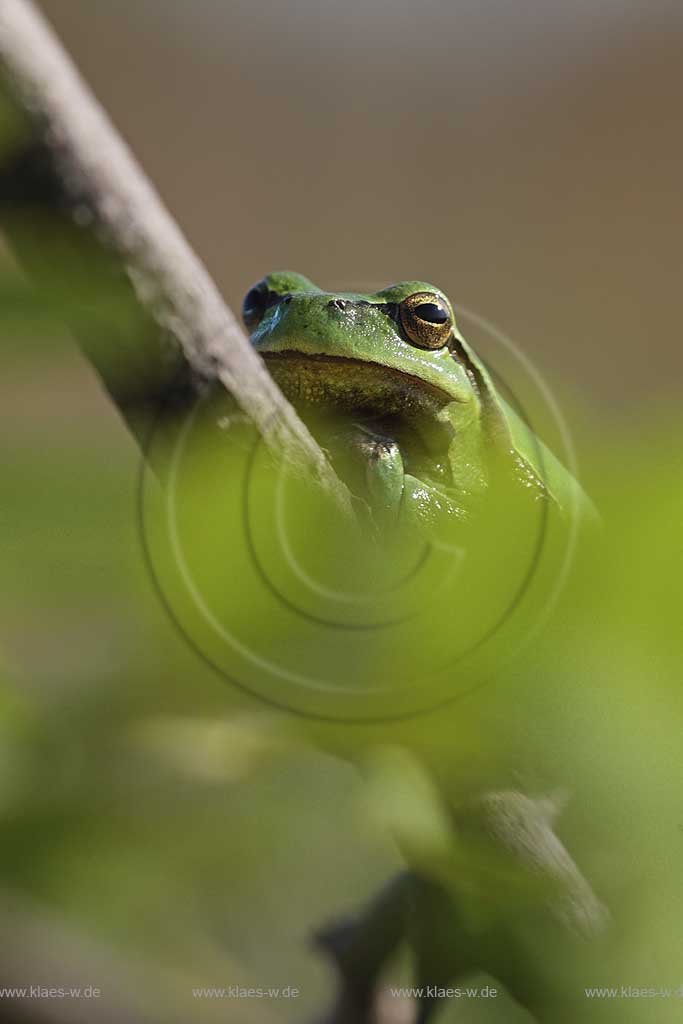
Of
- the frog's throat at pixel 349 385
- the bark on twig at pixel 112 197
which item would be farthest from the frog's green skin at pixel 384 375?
the bark on twig at pixel 112 197

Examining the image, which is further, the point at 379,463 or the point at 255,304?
the point at 255,304

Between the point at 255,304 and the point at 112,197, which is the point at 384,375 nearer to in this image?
the point at 255,304

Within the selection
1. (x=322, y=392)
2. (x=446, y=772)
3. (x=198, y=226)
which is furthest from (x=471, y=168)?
(x=446, y=772)

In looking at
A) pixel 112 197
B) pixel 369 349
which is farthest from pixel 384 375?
pixel 112 197

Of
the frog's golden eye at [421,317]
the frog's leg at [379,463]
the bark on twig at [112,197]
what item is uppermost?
the bark on twig at [112,197]

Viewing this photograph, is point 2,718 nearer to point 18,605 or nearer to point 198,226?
point 18,605

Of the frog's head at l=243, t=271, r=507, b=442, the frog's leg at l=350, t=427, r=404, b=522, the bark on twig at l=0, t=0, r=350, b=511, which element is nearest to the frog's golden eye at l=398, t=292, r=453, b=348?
the frog's head at l=243, t=271, r=507, b=442

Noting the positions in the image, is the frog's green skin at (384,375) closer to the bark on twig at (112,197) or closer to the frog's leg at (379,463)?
the frog's leg at (379,463)
